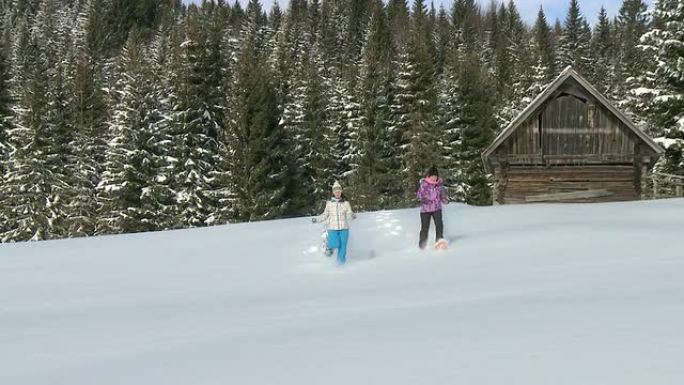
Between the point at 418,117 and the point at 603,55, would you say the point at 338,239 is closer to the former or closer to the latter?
the point at 418,117

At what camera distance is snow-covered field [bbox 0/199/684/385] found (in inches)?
195

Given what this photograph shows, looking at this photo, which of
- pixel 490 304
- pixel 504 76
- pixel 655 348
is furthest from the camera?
pixel 504 76

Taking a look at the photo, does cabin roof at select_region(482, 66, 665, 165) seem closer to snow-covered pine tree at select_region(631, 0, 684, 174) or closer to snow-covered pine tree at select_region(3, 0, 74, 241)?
snow-covered pine tree at select_region(631, 0, 684, 174)

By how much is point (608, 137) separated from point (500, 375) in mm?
20617

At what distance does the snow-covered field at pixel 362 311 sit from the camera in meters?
4.95

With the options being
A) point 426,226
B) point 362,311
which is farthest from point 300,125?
point 362,311

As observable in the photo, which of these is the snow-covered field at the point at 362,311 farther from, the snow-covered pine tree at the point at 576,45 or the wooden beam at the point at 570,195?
the snow-covered pine tree at the point at 576,45

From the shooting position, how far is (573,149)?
76.1ft

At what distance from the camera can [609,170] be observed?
23.3m

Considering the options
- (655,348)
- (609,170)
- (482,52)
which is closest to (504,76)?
(482,52)

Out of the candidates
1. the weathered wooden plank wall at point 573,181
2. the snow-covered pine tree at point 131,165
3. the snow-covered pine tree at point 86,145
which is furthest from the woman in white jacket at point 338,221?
the snow-covered pine tree at point 86,145

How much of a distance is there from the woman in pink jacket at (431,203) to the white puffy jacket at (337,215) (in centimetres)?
164

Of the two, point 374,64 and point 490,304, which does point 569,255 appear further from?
point 374,64

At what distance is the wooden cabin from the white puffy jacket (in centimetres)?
1302
